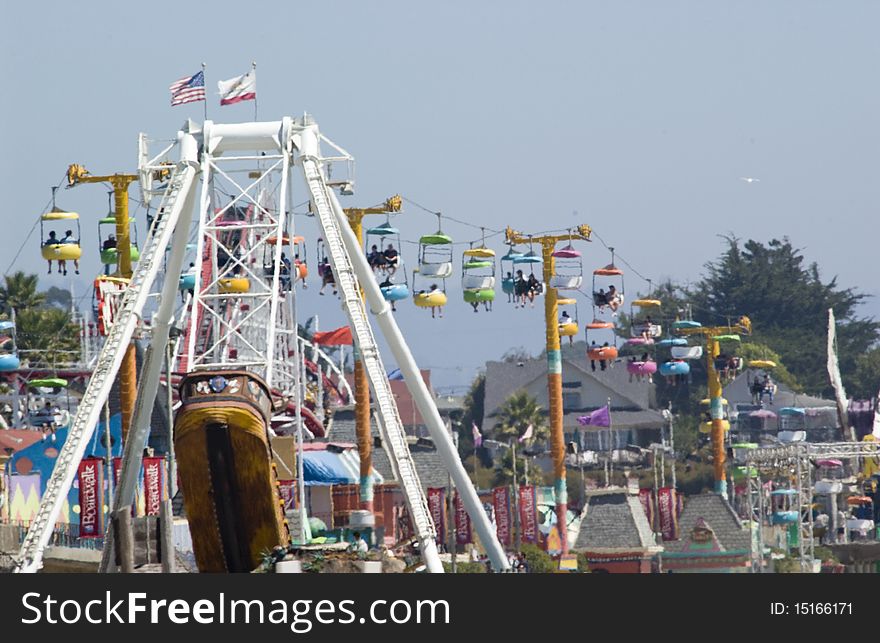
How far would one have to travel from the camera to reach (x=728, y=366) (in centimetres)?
9738

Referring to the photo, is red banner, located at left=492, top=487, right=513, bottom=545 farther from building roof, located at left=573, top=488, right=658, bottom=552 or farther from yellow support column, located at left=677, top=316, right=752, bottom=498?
yellow support column, located at left=677, top=316, right=752, bottom=498

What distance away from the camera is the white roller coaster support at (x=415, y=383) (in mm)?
52812

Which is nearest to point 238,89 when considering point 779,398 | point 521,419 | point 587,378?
point 521,419

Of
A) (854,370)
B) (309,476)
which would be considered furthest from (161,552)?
(854,370)

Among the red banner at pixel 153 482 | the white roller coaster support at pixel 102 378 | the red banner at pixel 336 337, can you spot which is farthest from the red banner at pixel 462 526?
the red banner at pixel 336 337

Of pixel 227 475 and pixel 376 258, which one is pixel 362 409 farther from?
pixel 227 475

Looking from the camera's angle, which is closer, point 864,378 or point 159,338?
point 159,338

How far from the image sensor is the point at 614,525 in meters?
79.5

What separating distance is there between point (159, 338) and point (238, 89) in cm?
1235

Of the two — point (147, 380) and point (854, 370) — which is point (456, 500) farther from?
point (854, 370)

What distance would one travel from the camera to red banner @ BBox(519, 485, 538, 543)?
241 ft

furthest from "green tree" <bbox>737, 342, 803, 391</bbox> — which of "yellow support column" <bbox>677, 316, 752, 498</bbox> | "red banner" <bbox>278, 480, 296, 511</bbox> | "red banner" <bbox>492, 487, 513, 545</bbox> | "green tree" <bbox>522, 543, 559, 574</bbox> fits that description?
"red banner" <bbox>278, 480, 296, 511</bbox>

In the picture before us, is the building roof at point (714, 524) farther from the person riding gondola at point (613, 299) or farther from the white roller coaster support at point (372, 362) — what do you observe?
the white roller coaster support at point (372, 362)

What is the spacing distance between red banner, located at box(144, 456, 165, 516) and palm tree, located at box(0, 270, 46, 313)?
5260cm
